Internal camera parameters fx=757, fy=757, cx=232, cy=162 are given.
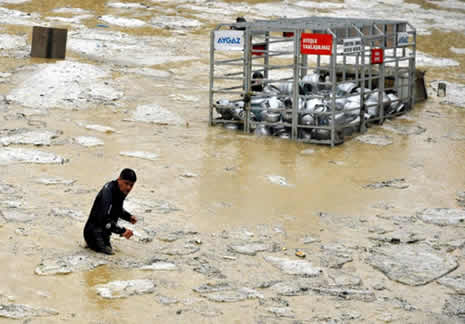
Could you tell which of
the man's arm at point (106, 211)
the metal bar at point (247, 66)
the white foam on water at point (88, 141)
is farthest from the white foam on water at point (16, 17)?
the man's arm at point (106, 211)

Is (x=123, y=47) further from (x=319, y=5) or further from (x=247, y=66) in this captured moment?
(x=319, y=5)

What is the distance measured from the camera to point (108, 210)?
312 inches

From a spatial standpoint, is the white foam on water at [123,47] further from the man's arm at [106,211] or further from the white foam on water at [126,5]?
the man's arm at [106,211]

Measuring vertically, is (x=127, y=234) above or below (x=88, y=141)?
below

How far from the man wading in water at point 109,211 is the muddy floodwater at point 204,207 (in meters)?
0.26

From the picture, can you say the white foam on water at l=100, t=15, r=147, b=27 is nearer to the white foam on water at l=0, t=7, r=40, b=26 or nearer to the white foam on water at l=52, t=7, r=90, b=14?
the white foam on water at l=52, t=7, r=90, b=14

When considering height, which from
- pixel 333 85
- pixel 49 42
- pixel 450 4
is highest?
pixel 450 4

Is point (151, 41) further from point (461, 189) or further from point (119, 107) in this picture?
point (461, 189)

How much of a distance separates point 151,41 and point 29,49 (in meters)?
4.36

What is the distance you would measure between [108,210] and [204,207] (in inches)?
111

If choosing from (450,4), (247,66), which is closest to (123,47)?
(247,66)

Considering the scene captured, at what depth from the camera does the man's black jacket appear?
7.91 meters

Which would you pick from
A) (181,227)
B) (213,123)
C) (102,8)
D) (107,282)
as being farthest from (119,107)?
(102,8)

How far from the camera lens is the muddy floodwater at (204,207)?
7.45 m
